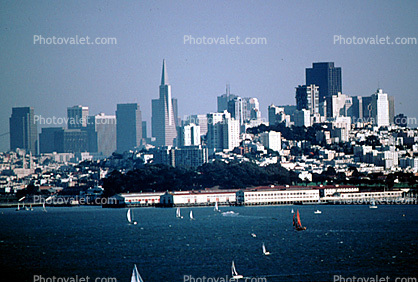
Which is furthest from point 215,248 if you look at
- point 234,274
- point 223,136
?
point 223,136

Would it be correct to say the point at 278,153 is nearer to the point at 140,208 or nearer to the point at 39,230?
the point at 140,208

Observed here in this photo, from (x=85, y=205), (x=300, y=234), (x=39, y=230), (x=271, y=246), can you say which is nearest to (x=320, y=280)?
(x=271, y=246)

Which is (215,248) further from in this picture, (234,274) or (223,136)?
(223,136)

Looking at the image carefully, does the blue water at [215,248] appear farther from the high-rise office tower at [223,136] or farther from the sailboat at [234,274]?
the high-rise office tower at [223,136]

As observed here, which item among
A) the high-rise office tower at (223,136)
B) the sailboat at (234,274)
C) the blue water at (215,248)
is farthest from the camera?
the high-rise office tower at (223,136)

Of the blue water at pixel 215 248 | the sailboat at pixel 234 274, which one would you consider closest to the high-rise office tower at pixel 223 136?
the blue water at pixel 215 248

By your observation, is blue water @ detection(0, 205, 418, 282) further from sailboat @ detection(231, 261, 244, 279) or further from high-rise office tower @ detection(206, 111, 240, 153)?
high-rise office tower @ detection(206, 111, 240, 153)

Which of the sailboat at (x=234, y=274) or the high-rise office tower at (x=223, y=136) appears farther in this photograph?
the high-rise office tower at (x=223, y=136)

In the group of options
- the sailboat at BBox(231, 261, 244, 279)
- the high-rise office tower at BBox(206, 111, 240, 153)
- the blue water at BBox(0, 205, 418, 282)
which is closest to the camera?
the sailboat at BBox(231, 261, 244, 279)

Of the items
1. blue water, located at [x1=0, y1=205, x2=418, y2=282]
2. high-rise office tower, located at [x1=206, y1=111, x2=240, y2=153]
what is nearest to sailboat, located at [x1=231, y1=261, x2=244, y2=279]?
blue water, located at [x1=0, y1=205, x2=418, y2=282]
